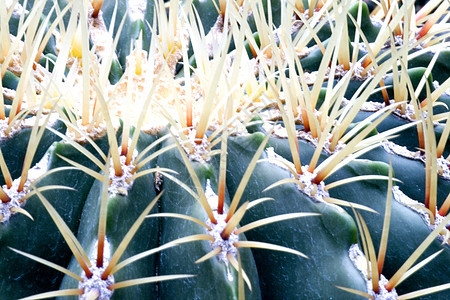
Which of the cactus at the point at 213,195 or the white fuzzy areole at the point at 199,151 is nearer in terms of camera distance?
the cactus at the point at 213,195

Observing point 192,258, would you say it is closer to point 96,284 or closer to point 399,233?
point 96,284

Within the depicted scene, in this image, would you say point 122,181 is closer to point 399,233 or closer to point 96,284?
point 96,284

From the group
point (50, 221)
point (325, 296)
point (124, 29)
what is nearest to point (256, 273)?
point (325, 296)

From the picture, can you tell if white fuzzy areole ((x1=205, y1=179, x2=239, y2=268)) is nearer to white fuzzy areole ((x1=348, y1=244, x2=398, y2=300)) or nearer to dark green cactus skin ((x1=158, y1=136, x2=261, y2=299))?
dark green cactus skin ((x1=158, y1=136, x2=261, y2=299))

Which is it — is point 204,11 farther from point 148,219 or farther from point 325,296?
point 325,296

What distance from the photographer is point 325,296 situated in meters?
0.72

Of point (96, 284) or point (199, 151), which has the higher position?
point (199, 151)

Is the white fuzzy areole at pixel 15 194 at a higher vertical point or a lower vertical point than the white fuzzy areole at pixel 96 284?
higher

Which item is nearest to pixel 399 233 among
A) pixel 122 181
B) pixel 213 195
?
pixel 213 195

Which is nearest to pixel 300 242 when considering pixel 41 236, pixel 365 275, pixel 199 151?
pixel 365 275

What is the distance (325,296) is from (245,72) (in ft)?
1.36

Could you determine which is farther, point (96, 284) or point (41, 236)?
point (41, 236)

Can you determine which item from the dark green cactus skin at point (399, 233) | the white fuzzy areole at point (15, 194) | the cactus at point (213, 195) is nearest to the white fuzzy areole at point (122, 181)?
the cactus at point (213, 195)

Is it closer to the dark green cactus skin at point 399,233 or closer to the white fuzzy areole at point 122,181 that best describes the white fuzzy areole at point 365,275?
Result: the dark green cactus skin at point 399,233
